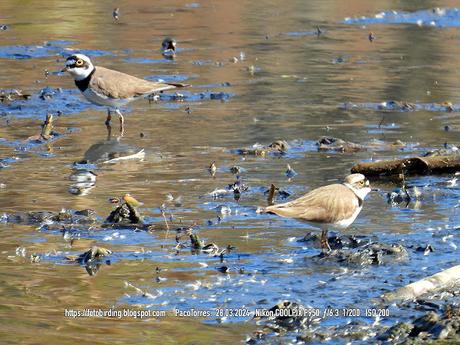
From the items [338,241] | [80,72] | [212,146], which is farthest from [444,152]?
[80,72]

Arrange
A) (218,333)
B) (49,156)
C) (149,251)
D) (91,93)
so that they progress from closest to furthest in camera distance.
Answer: (218,333) < (149,251) < (49,156) < (91,93)

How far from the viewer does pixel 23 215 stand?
10.9 metres

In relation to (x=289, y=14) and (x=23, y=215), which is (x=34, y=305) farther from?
(x=289, y=14)

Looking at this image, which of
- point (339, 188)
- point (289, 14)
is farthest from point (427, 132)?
point (289, 14)

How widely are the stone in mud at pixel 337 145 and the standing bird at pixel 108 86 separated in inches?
113

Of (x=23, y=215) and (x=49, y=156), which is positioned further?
(x=49, y=156)

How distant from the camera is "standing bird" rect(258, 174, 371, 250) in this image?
962 cm

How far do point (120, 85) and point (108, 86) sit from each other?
0.21 meters

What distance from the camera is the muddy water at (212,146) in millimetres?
8758

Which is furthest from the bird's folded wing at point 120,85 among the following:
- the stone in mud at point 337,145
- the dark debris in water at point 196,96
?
the stone in mud at point 337,145

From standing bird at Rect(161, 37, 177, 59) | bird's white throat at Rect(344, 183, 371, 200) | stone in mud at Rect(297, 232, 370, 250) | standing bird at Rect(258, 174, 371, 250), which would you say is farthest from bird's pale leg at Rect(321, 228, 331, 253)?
standing bird at Rect(161, 37, 177, 59)

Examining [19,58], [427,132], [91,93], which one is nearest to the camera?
[427,132]

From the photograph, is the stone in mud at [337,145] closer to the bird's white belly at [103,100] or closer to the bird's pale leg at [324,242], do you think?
the bird's white belly at [103,100]

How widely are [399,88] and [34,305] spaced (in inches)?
407
